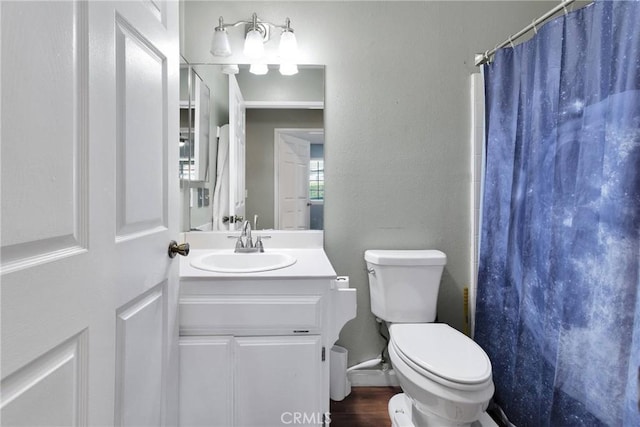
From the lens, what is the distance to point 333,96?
179 cm

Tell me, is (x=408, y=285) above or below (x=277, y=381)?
above

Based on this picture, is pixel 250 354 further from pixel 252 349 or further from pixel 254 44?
pixel 254 44

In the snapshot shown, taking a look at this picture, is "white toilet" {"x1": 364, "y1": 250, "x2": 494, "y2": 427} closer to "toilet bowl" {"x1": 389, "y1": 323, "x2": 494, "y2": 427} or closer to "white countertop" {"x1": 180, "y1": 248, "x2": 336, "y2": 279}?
"toilet bowl" {"x1": 389, "y1": 323, "x2": 494, "y2": 427}

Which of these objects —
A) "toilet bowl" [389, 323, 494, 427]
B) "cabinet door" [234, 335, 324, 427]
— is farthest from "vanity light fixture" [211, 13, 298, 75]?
"toilet bowl" [389, 323, 494, 427]

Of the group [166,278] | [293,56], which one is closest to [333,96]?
[293,56]

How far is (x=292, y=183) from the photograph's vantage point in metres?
1.80

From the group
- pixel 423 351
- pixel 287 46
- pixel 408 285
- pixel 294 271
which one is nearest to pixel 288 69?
pixel 287 46

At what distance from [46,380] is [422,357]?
3.69ft

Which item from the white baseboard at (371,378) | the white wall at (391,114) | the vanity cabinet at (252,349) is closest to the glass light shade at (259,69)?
the white wall at (391,114)

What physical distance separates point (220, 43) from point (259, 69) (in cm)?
23

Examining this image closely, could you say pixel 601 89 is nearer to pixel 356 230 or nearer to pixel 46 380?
pixel 356 230

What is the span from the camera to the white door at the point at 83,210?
1.52 feet

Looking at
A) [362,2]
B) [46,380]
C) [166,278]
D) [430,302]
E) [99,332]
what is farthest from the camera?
[362,2]

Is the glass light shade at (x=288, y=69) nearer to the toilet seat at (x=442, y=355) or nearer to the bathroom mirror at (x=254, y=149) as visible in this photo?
the bathroom mirror at (x=254, y=149)
